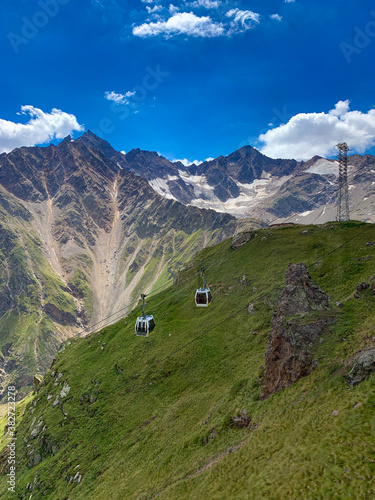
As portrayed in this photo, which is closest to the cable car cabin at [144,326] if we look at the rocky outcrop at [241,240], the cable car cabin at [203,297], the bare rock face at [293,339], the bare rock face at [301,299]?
the cable car cabin at [203,297]

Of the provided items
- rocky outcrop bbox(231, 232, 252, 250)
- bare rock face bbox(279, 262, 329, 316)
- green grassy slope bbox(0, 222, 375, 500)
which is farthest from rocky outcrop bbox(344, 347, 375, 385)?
rocky outcrop bbox(231, 232, 252, 250)

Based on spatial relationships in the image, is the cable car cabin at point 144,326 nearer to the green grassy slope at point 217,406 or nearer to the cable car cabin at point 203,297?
the cable car cabin at point 203,297

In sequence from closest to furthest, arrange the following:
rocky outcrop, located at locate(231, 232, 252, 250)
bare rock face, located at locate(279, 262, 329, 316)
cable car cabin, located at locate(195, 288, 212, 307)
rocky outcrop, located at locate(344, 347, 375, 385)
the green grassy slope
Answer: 1. the green grassy slope
2. rocky outcrop, located at locate(344, 347, 375, 385)
3. bare rock face, located at locate(279, 262, 329, 316)
4. cable car cabin, located at locate(195, 288, 212, 307)
5. rocky outcrop, located at locate(231, 232, 252, 250)

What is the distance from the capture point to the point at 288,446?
1986 centimetres

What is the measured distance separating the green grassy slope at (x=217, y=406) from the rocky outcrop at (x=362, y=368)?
76 cm

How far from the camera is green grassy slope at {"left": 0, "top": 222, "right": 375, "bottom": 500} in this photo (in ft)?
60.6

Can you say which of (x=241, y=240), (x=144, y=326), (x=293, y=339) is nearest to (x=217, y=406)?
(x=293, y=339)

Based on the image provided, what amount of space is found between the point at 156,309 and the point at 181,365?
108ft

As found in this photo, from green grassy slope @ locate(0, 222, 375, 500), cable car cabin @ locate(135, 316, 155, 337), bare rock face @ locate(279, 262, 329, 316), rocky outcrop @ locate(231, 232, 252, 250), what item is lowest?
green grassy slope @ locate(0, 222, 375, 500)

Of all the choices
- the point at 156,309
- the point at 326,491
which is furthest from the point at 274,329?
the point at 156,309

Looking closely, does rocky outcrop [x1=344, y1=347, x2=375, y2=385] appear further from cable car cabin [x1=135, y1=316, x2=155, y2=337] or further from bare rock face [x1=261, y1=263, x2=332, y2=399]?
cable car cabin [x1=135, y1=316, x2=155, y2=337]

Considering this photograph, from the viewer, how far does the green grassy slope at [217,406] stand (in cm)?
1847

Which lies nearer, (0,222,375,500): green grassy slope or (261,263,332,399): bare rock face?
(0,222,375,500): green grassy slope

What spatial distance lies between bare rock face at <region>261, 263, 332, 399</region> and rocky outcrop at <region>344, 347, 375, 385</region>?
15.1 ft
